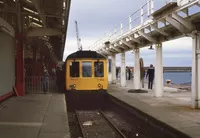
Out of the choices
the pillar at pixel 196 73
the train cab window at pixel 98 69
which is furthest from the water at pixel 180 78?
the pillar at pixel 196 73

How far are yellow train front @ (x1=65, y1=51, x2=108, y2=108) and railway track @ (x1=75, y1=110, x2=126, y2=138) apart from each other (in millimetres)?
1855

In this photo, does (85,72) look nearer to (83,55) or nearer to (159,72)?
(83,55)

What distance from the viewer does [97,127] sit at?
1497cm

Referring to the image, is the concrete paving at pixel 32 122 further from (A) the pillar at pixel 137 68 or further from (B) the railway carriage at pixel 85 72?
(A) the pillar at pixel 137 68

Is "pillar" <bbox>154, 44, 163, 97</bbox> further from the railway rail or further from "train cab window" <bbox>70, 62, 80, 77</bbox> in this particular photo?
"train cab window" <bbox>70, 62, 80, 77</bbox>

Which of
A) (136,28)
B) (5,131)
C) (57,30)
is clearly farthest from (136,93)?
(5,131)

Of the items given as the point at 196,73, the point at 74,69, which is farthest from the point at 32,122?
the point at 74,69

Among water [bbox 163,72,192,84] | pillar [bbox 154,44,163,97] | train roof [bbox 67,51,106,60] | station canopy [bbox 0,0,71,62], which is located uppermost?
station canopy [bbox 0,0,71,62]

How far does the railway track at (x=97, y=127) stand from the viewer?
1319 cm

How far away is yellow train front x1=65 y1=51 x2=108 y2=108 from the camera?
20.8 m

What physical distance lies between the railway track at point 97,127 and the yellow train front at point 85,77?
6.09ft

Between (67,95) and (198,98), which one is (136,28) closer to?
(67,95)

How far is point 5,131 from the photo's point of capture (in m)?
9.19

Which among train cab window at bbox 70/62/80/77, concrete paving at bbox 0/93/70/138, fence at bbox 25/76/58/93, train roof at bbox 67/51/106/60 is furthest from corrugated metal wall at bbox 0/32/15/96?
fence at bbox 25/76/58/93
